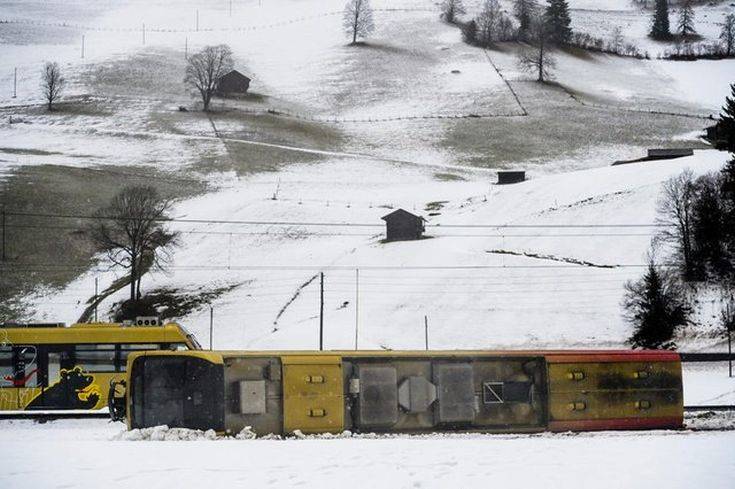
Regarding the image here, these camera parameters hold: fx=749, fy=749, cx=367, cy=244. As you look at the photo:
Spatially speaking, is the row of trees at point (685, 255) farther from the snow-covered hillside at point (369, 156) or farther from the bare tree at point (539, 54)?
the bare tree at point (539, 54)

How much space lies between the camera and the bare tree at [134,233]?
6725 cm

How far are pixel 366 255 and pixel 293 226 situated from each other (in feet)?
38.1

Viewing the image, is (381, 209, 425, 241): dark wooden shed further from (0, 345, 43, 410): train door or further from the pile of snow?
the pile of snow

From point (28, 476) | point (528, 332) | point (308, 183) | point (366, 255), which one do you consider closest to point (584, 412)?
point (28, 476)

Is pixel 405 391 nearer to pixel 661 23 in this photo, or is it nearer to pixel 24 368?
pixel 24 368

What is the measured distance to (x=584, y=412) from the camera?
71.6 feet

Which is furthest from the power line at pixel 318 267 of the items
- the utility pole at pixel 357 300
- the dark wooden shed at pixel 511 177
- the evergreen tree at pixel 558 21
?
the evergreen tree at pixel 558 21

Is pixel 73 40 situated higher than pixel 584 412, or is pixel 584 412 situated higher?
pixel 73 40

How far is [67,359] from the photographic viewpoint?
29.8 meters

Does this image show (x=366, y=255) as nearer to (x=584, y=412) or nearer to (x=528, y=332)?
(x=528, y=332)

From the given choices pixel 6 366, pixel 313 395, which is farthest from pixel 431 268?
pixel 313 395

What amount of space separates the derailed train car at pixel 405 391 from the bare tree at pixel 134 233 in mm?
46036

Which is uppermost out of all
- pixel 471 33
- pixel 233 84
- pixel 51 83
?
pixel 471 33

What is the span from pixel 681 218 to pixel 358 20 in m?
122
